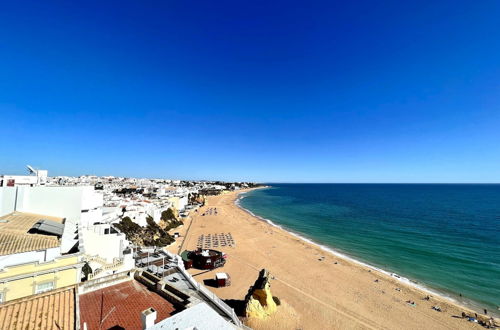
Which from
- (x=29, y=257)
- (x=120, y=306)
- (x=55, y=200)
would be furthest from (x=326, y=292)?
(x=55, y=200)

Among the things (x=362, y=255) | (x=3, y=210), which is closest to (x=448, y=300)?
(x=362, y=255)

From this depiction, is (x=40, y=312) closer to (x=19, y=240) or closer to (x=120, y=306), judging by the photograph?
(x=120, y=306)

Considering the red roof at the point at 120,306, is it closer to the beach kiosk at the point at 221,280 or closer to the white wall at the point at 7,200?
the beach kiosk at the point at 221,280

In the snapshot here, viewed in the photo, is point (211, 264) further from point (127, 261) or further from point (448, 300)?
point (448, 300)

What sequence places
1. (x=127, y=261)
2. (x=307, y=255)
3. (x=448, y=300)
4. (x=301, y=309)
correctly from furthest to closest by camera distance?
(x=307, y=255)
(x=448, y=300)
(x=301, y=309)
(x=127, y=261)

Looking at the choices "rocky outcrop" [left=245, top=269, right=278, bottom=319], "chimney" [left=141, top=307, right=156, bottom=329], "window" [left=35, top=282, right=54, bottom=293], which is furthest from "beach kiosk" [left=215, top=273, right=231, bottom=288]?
"chimney" [left=141, top=307, right=156, bottom=329]

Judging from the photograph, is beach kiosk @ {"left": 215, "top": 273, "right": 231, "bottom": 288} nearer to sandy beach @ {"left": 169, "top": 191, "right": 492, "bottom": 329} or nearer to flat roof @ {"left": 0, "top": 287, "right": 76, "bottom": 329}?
sandy beach @ {"left": 169, "top": 191, "right": 492, "bottom": 329}
